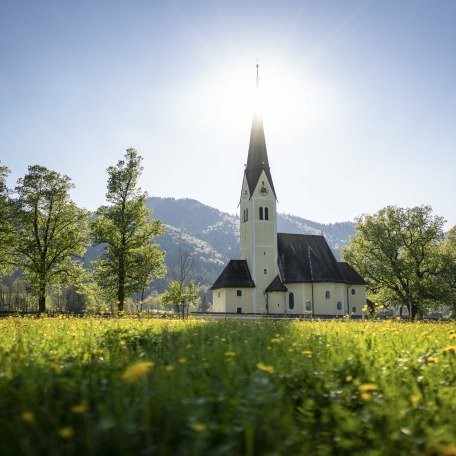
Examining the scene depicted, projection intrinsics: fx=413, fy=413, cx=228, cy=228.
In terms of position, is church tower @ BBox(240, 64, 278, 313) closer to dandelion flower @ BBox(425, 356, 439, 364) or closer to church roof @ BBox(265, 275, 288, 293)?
church roof @ BBox(265, 275, 288, 293)

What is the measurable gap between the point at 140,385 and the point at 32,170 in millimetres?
34270

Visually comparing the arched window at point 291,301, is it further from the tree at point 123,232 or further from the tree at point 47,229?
the tree at point 47,229

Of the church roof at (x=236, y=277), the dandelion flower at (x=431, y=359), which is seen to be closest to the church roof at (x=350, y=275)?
the church roof at (x=236, y=277)

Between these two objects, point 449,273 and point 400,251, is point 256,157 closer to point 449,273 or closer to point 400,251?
point 400,251

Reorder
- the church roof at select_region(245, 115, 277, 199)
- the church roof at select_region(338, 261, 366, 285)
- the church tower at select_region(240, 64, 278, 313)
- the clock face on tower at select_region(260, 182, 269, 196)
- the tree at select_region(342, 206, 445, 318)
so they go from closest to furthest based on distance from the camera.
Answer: the tree at select_region(342, 206, 445, 318) → the church tower at select_region(240, 64, 278, 313) → the church roof at select_region(338, 261, 366, 285) → the church roof at select_region(245, 115, 277, 199) → the clock face on tower at select_region(260, 182, 269, 196)

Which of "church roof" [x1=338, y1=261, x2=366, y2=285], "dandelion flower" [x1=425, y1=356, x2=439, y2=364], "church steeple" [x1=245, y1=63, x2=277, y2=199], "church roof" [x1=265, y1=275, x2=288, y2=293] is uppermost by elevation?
"church steeple" [x1=245, y1=63, x2=277, y2=199]

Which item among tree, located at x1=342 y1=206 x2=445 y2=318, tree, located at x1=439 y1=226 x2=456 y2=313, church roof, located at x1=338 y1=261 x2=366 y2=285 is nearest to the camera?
tree, located at x1=439 y1=226 x2=456 y2=313

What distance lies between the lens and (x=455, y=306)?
4531 centimetres

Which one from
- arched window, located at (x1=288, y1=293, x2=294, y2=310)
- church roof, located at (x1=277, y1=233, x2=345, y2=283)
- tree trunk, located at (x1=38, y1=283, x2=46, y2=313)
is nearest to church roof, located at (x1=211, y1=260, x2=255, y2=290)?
church roof, located at (x1=277, y1=233, x2=345, y2=283)

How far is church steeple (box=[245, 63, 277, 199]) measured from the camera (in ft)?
170

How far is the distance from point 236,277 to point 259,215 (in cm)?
841

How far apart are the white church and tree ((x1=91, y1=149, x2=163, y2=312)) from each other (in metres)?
17.3

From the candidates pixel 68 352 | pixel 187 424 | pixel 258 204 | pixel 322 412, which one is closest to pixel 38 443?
pixel 187 424

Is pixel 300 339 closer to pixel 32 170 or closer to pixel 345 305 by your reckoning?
pixel 32 170
